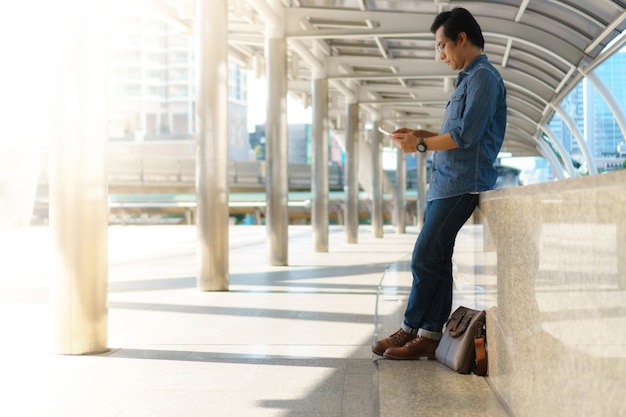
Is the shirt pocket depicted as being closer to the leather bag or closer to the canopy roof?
the leather bag

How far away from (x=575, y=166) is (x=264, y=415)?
34169mm

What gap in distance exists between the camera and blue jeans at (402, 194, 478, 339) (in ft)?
15.5

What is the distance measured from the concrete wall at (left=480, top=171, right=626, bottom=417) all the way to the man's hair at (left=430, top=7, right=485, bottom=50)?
1.14 m

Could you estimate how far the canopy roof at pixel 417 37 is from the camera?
15.5 metres

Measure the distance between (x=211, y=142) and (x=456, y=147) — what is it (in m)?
6.53

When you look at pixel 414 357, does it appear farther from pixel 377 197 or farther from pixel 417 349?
pixel 377 197

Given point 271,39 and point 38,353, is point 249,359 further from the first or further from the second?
point 271,39

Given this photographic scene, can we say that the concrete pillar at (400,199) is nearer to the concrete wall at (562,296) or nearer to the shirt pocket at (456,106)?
the shirt pocket at (456,106)

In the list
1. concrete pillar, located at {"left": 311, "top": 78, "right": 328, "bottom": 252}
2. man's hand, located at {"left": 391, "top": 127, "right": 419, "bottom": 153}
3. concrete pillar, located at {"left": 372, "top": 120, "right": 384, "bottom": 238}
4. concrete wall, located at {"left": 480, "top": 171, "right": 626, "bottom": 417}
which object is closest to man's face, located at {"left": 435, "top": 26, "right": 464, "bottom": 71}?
man's hand, located at {"left": 391, "top": 127, "right": 419, "bottom": 153}

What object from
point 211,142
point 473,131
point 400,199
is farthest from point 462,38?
point 400,199

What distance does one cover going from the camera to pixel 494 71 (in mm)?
4598

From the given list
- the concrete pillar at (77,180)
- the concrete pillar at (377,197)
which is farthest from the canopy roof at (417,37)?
the concrete pillar at (77,180)

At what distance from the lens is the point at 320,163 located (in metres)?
21.6

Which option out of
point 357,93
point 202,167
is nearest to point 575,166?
point 357,93
